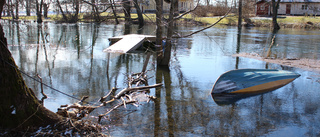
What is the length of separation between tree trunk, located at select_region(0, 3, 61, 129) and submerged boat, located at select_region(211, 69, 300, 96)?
5.39m

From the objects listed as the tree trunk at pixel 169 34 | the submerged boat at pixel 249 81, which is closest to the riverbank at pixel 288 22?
the tree trunk at pixel 169 34

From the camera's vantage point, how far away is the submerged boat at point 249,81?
351 inches

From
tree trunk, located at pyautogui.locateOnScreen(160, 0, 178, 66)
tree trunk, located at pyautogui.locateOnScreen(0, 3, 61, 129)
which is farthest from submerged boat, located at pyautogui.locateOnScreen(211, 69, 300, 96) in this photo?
tree trunk, located at pyautogui.locateOnScreen(0, 3, 61, 129)

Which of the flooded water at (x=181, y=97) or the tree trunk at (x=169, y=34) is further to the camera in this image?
the tree trunk at (x=169, y=34)

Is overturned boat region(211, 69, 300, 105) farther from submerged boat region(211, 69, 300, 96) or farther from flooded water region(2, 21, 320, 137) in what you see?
flooded water region(2, 21, 320, 137)

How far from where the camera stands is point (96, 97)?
8.21m

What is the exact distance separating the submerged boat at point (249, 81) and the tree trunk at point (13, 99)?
5387mm

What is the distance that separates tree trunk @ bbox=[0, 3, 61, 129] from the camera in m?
4.86

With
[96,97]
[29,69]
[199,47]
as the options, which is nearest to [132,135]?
[96,97]

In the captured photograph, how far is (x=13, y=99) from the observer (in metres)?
4.92

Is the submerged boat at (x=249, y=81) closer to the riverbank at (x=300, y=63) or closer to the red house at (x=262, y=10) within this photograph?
the riverbank at (x=300, y=63)

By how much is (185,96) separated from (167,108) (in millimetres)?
1274

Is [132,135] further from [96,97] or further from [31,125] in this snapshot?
[96,97]

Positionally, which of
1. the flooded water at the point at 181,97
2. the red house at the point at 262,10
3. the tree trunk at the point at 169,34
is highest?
the red house at the point at 262,10
